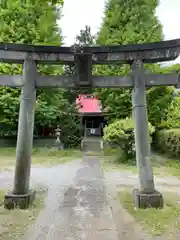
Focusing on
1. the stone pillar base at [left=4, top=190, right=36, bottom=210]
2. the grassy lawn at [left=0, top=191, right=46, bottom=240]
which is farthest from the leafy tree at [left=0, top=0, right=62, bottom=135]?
the grassy lawn at [left=0, top=191, right=46, bottom=240]

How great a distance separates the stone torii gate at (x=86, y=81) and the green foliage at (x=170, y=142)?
7271mm

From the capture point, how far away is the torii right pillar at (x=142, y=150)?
5574 mm

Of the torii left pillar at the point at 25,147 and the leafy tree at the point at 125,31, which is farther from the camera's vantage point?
the leafy tree at the point at 125,31

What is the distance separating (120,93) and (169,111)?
366 centimetres

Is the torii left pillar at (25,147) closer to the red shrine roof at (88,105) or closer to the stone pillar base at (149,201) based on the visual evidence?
the stone pillar base at (149,201)

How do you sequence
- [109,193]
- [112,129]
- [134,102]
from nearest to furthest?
[134,102]
[109,193]
[112,129]

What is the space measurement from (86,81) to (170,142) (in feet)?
30.5

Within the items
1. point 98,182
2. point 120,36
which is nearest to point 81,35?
point 120,36

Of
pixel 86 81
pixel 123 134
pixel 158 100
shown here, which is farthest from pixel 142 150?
pixel 158 100

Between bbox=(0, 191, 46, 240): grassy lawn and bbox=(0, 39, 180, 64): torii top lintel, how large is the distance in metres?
3.22

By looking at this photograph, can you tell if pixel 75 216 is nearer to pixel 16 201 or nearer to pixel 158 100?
pixel 16 201

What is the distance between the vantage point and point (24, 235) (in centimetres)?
415

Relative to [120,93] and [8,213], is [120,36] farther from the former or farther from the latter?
[8,213]

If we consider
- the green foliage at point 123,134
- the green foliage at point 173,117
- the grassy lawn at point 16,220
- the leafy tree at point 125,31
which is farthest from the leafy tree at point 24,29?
the grassy lawn at point 16,220
